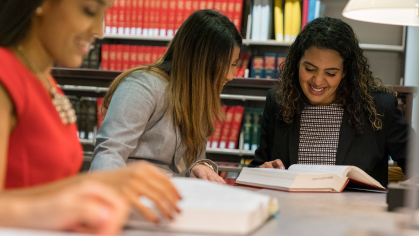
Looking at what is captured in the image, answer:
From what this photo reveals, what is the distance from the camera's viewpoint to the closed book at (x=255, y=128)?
3.08 metres

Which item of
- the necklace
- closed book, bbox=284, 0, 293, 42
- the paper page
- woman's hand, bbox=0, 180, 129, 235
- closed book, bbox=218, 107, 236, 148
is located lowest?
closed book, bbox=218, 107, 236, 148

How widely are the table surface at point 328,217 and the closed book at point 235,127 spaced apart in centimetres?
184

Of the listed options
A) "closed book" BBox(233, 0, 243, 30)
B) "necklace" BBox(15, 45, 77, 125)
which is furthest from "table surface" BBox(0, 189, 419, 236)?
"closed book" BBox(233, 0, 243, 30)

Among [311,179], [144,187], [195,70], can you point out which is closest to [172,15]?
[195,70]

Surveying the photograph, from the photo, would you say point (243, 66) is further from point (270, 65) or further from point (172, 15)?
point (172, 15)

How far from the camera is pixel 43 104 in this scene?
759 mm

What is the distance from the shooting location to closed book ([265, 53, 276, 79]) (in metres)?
3.04

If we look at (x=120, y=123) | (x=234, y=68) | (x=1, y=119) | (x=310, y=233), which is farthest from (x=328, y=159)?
(x=1, y=119)

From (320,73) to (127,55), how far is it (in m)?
1.81

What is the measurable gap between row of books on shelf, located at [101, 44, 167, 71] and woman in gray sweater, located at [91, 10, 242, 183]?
62.9 inches

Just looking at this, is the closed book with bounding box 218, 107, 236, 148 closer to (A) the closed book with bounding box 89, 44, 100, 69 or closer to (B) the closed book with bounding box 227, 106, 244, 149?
(B) the closed book with bounding box 227, 106, 244, 149

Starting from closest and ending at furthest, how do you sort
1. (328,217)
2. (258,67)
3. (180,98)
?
(328,217), (180,98), (258,67)

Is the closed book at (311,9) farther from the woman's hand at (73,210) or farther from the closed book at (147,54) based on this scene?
the woman's hand at (73,210)

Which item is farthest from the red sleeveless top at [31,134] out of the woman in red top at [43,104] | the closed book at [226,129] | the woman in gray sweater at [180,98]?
the closed book at [226,129]
